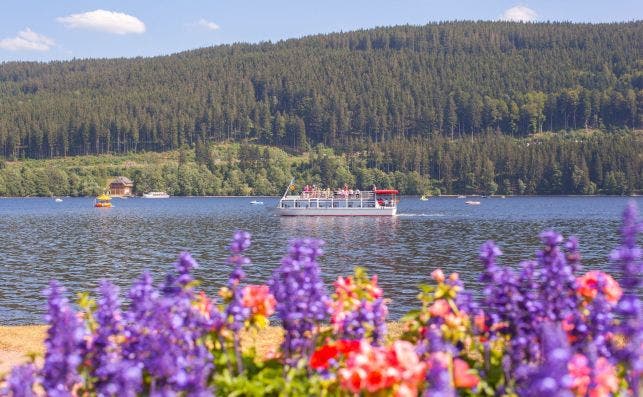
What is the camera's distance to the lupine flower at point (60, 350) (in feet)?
21.9

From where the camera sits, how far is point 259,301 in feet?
29.8

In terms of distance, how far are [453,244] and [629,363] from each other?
195 feet

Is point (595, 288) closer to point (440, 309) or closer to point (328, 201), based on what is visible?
point (440, 309)

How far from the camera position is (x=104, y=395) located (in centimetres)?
711

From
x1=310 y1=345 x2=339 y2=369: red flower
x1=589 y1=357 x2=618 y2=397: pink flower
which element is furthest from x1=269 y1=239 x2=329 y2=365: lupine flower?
x1=589 y1=357 x2=618 y2=397: pink flower

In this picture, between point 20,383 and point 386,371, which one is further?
point 386,371

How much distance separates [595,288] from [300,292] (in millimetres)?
3621

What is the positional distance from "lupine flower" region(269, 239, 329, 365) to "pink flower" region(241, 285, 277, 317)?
0.97 ft

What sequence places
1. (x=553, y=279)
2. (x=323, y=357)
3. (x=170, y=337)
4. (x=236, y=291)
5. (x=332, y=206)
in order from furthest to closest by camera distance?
(x=332, y=206) < (x=236, y=291) < (x=553, y=279) < (x=323, y=357) < (x=170, y=337)

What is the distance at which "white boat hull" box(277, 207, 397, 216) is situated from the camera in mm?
118688

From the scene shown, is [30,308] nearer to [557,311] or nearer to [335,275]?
[335,275]

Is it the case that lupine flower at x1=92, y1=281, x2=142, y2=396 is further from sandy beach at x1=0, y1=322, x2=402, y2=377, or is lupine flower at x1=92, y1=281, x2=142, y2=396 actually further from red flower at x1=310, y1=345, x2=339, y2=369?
sandy beach at x1=0, y1=322, x2=402, y2=377

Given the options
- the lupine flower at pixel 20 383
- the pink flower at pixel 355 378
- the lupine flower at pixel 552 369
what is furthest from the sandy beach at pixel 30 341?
the lupine flower at pixel 552 369

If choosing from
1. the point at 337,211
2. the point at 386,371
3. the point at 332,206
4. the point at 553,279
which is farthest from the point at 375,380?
the point at 332,206
